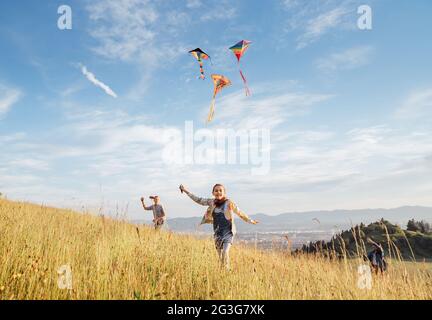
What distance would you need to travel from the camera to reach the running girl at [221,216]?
7316 millimetres

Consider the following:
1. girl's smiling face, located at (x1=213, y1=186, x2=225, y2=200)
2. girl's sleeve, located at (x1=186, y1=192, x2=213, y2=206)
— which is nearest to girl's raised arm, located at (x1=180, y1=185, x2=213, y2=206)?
girl's sleeve, located at (x1=186, y1=192, x2=213, y2=206)

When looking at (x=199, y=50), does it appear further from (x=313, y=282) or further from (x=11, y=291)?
(x=11, y=291)

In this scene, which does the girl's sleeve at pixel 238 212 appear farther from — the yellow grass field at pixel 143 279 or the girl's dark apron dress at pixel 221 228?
the yellow grass field at pixel 143 279

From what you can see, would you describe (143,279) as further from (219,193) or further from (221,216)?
(219,193)

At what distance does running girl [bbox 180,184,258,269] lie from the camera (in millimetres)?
7316

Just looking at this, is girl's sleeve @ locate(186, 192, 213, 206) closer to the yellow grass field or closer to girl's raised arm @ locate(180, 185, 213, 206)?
girl's raised arm @ locate(180, 185, 213, 206)

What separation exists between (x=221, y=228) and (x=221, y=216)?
0.23 meters

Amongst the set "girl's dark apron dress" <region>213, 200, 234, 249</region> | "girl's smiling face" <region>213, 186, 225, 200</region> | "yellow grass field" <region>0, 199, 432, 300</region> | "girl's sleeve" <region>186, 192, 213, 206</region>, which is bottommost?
"yellow grass field" <region>0, 199, 432, 300</region>

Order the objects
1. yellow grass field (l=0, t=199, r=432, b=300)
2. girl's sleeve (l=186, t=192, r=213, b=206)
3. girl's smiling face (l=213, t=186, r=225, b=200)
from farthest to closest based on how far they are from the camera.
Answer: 1. girl's sleeve (l=186, t=192, r=213, b=206)
2. girl's smiling face (l=213, t=186, r=225, b=200)
3. yellow grass field (l=0, t=199, r=432, b=300)

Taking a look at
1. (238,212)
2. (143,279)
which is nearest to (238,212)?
(238,212)

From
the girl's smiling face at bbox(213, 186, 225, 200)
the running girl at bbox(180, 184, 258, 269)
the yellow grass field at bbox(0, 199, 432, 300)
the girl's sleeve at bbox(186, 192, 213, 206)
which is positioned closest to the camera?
the yellow grass field at bbox(0, 199, 432, 300)

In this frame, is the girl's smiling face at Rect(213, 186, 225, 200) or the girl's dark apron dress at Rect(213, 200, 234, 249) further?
the girl's smiling face at Rect(213, 186, 225, 200)

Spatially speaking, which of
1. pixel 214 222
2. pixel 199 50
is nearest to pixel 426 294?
pixel 214 222

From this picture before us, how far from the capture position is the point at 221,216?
24.6ft
